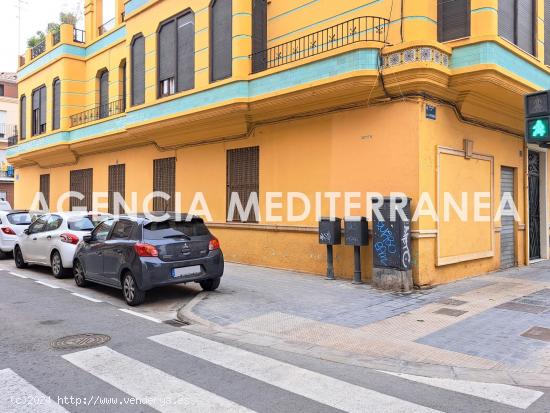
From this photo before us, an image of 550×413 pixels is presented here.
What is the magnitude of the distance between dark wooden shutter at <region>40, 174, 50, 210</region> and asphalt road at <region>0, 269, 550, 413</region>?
60.7 feet

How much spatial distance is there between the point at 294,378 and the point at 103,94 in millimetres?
17906

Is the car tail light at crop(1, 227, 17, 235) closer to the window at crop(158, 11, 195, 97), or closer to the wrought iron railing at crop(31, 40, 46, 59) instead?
the window at crop(158, 11, 195, 97)

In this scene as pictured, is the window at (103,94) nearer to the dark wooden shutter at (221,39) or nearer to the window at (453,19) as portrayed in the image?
the dark wooden shutter at (221,39)

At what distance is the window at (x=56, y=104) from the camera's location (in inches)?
822

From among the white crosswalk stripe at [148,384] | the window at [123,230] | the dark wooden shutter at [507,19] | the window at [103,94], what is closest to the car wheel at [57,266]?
the window at [123,230]

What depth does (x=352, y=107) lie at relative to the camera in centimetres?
1030

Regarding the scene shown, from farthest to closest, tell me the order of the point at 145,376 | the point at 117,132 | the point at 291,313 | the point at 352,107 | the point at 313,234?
the point at 117,132 → the point at 313,234 → the point at 352,107 → the point at 291,313 → the point at 145,376

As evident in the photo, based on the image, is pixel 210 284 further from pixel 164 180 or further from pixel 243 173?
pixel 164 180

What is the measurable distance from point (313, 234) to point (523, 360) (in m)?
6.15

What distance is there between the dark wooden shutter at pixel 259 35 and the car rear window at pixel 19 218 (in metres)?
8.58

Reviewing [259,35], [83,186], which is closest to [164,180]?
[259,35]

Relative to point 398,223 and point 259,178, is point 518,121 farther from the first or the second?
point 259,178

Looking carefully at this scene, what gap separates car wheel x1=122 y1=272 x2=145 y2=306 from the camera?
812 cm

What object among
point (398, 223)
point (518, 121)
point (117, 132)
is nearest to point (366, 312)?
point (398, 223)
